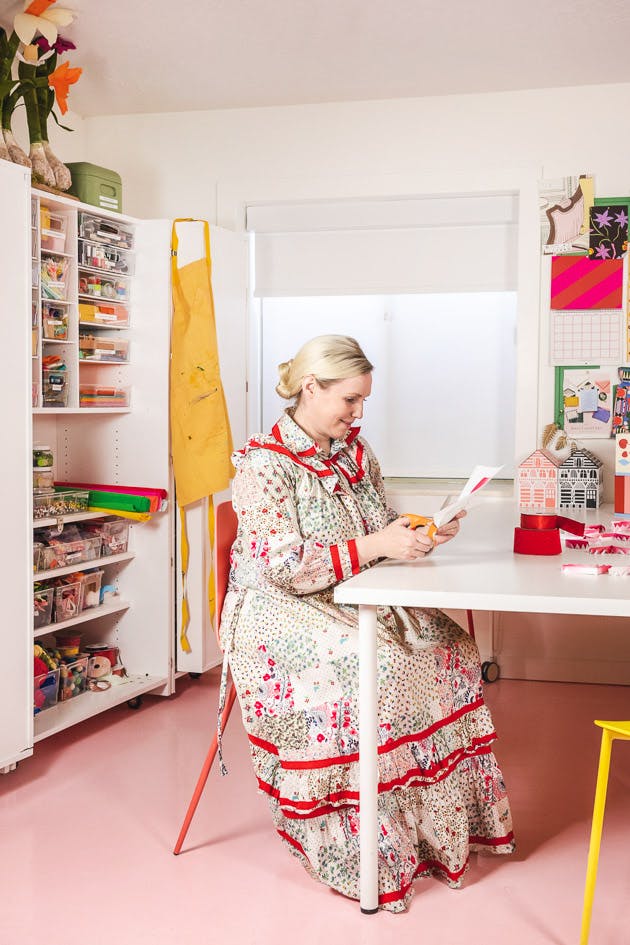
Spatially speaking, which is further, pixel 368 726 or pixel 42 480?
pixel 42 480

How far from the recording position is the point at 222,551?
7.78ft

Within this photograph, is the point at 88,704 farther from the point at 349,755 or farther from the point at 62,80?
the point at 62,80

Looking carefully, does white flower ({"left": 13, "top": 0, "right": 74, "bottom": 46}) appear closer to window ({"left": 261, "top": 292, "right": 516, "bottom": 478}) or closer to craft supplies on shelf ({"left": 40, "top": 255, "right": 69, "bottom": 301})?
craft supplies on shelf ({"left": 40, "top": 255, "right": 69, "bottom": 301})

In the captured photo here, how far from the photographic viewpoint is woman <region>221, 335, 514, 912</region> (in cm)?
212

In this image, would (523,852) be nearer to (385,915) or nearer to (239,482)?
(385,915)

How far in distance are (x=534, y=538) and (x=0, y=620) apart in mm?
1533

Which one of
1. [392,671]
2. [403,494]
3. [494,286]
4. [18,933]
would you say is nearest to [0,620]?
[18,933]

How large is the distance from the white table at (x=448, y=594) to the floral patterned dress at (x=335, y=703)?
8 cm

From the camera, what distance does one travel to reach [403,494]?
4.11 metres

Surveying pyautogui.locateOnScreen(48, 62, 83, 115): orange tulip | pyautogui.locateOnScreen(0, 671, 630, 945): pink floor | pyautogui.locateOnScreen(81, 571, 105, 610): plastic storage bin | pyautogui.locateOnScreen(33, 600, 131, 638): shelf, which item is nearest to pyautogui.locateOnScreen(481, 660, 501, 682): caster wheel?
pyautogui.locateOnScreen(0, 671, 630, 945): pink floor

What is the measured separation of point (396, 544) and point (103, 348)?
179cm

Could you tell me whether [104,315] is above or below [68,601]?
above

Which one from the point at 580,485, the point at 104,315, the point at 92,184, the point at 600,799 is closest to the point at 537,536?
the point at 600,799

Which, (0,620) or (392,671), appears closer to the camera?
(392,671)
